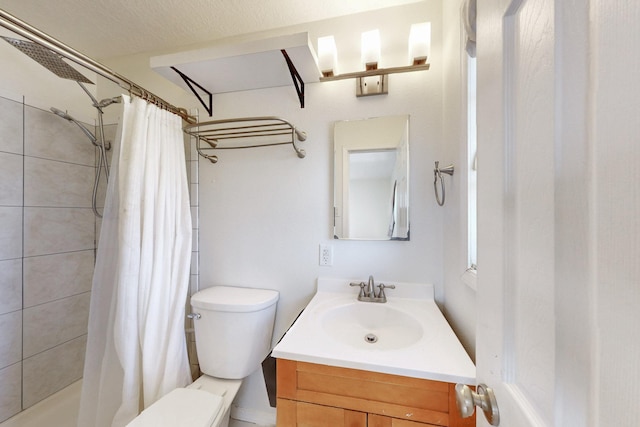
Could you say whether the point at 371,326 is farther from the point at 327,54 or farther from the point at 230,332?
the point at 327,54

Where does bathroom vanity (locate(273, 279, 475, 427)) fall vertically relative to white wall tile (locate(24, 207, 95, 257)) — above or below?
below

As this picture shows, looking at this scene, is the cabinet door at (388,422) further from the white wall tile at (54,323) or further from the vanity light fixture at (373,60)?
the white wall tile at (54,323)

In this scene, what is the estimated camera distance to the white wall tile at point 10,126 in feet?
4.03

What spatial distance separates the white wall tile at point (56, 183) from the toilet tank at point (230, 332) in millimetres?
1145

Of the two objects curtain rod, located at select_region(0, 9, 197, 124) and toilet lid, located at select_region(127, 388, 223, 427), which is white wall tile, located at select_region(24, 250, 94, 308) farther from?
curtain rod, located at select_region(0, 9, 197, 124)

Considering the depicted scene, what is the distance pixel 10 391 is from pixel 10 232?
2.79 ft

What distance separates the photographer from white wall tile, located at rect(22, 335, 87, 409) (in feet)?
4.21

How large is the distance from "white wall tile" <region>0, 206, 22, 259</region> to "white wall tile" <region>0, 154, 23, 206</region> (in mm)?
45

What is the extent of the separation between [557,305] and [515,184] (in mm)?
193

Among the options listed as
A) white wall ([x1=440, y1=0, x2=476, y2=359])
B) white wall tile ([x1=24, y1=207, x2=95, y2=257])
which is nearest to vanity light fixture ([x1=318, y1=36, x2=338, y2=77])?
white wall ([x1=440, y1=0, x2=476, y2=359])

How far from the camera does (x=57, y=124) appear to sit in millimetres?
1440

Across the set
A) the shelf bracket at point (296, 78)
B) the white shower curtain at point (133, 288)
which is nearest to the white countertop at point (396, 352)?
the white shower curtain at point (133, 288)

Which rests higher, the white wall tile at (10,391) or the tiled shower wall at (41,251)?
the tiled shower wall at (41,251)

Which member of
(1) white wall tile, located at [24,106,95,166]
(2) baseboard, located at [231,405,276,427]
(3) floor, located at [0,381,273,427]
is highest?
(1) white wall tile, located at [24,106,95,166]
